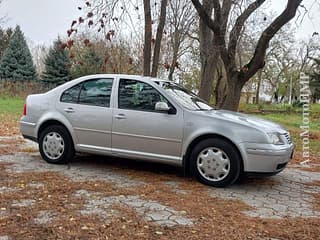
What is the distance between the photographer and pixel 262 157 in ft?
16.5

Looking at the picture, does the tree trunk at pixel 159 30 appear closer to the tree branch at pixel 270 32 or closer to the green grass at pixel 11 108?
the tree branch at pixel 270 32

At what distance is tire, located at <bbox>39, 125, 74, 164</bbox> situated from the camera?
622 centimetres

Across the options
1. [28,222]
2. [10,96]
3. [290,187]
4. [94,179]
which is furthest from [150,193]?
[10,96]

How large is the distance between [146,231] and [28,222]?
1.15 metres

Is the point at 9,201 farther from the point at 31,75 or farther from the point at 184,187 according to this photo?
the point at 31,75

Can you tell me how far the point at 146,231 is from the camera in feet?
11.6

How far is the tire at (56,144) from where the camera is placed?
6219 mm

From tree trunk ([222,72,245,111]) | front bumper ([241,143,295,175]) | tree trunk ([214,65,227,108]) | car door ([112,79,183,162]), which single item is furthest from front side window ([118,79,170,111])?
tree trunk ([214,65,227,108])

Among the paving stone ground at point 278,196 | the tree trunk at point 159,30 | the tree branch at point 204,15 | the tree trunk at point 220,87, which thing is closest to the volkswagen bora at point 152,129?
the paving stone ground at point 278,196

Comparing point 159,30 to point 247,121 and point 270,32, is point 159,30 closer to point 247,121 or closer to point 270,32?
point 270,32

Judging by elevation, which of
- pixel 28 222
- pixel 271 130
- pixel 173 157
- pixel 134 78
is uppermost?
pixel 134 78

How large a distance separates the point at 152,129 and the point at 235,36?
185 inches

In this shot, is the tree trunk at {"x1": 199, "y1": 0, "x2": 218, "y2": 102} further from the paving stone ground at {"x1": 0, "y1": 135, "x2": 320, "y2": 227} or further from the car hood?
the car hood

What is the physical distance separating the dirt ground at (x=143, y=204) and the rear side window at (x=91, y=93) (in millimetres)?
1093
